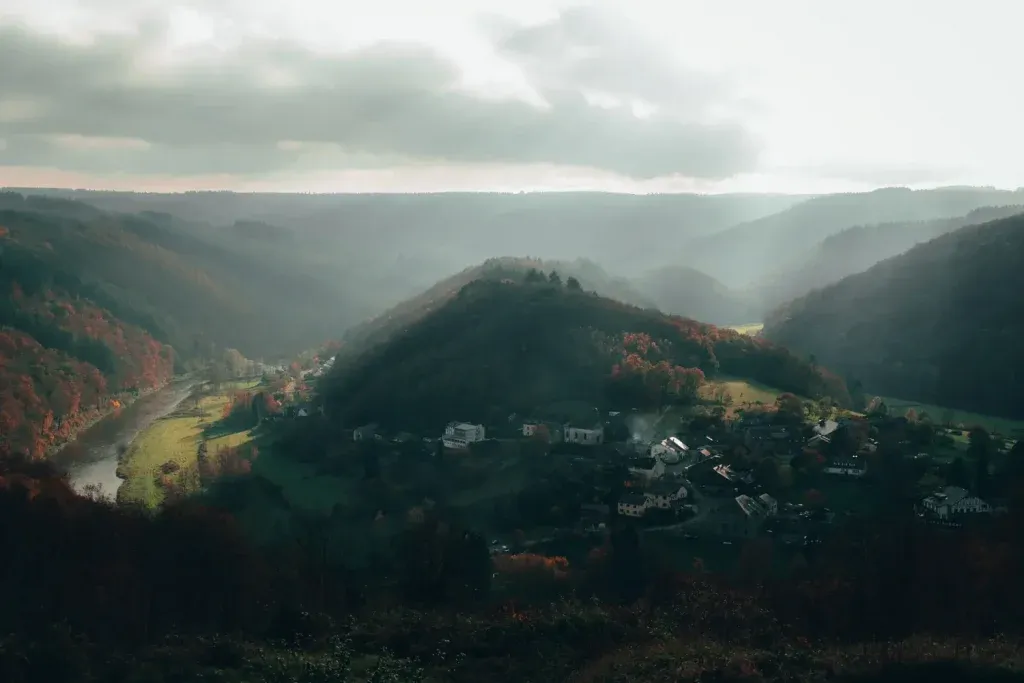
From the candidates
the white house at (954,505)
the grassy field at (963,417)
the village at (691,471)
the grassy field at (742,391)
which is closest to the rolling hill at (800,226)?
the grassy field at (963,417)

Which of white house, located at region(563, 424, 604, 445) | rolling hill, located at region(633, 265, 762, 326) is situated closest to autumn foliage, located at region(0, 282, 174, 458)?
white house, located at region(563, 424, 604, 445)

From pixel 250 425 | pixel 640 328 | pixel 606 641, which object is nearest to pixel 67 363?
pixel 250 425

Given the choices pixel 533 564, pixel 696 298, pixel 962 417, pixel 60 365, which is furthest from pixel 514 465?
pixel 696 298

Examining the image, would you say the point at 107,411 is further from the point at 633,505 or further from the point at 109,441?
the point at 633,505

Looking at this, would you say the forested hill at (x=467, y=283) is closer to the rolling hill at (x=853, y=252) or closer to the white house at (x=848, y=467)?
the rolling hill at (x=853, y=252)

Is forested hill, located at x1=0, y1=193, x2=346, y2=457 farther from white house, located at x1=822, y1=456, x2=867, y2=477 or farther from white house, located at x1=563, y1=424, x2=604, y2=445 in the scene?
white house, located at x1=822, y1=456, x2=867, y2=477

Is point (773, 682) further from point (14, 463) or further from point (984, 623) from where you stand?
point (14, 463)
